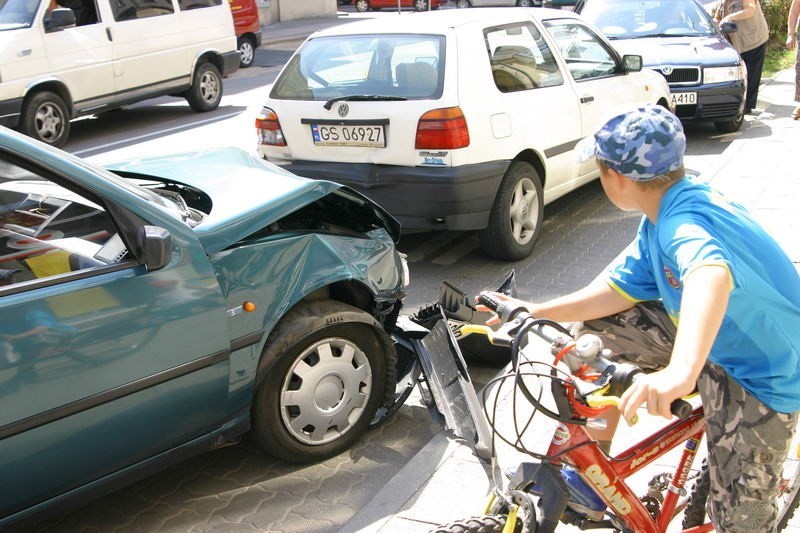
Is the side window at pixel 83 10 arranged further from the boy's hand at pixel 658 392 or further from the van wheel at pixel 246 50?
the boy's hand at pixel 658 392

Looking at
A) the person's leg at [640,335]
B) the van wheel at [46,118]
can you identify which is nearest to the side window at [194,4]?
the van wheel at [46,118]

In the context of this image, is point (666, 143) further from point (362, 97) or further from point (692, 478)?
point (362, 97)

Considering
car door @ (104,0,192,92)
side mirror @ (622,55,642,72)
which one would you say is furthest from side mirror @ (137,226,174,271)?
car door @ (104,0,192,92)

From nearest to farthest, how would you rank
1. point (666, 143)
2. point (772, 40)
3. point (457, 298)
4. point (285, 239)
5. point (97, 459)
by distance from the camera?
1. point (666, 143)
2. point (457, 298)
3. point (97, 459)
4. point (285, 239)
5. point (772, 40)

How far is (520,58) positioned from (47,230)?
413cm

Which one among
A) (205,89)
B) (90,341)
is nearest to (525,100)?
(90,341)

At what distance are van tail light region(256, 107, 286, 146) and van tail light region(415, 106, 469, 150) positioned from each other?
45.3 inches

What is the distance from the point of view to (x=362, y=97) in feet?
19.5

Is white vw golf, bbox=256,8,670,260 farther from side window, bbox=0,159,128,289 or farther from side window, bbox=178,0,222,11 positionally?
side window, bbox=178,0,222,11

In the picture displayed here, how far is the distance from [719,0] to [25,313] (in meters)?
12.0

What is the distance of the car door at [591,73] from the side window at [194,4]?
7.53 meters

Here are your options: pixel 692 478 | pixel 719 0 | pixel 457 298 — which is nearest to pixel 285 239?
pixel 457 298

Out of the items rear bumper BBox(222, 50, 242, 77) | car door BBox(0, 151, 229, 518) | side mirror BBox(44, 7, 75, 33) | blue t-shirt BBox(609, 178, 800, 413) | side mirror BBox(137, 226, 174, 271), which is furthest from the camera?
rear bumper BBox(222, 50, 242, 77)

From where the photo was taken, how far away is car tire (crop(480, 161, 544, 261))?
6.12 meters
